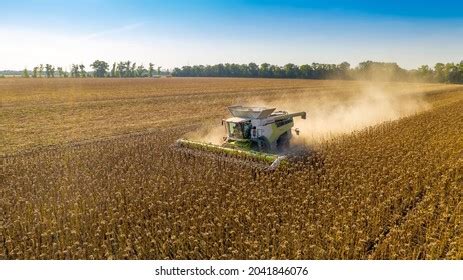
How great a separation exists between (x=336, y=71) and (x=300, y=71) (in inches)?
365

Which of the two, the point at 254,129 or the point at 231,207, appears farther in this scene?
the point at 254,129

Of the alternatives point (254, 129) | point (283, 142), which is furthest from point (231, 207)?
point (283, 142)

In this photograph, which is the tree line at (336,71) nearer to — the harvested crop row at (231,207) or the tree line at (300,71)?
the tree line at (300,71)

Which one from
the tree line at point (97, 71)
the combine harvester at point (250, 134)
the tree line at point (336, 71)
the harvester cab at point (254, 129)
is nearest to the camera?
the combine harvester at point (250, 134)

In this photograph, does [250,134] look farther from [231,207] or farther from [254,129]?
[231,207]

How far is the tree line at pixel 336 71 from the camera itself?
60.9m

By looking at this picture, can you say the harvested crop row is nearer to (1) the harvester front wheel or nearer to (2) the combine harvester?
(2) the combine harvester

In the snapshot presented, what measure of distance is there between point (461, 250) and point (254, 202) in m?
3.77

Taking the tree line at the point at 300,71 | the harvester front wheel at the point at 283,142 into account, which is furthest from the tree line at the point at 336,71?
the harvester front wheel at the point at 283,142

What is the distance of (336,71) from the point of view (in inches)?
4021

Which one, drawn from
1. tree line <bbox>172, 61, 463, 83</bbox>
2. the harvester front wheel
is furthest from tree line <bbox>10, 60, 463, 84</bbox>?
the harvester front wheel

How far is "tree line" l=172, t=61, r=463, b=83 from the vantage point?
60.9 m

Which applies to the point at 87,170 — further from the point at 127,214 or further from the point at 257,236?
the point at 257,236

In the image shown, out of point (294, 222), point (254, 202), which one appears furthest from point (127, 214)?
point (294, 222)
